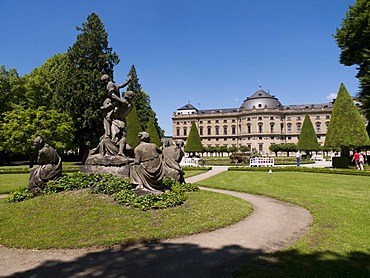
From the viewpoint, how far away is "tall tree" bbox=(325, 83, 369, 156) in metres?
23.8

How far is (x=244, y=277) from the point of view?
12.6 ft

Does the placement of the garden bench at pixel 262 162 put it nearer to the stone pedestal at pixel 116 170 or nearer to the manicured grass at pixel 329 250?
the manicured grass at pixel 329 250

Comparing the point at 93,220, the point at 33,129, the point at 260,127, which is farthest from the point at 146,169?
the point at 260,127

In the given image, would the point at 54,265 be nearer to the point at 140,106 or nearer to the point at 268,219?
the point at 268,219

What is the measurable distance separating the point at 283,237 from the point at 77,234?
4.39 metres

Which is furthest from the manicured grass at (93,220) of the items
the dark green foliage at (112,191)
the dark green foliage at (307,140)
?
the dark green foliage at (307,140)

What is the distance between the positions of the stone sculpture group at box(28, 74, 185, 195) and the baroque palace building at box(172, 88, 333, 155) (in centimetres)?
6391

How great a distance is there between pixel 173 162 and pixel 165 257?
24.2ft

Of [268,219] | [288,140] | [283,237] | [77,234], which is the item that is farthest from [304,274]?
[288,140]

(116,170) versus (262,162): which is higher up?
(116,170)

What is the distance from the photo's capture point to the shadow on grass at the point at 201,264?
158 inches

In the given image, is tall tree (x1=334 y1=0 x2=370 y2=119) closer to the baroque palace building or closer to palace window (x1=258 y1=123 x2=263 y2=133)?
the baroque palace building

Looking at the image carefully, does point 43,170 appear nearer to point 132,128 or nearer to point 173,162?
point 173,162

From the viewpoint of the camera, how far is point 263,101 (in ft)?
255
